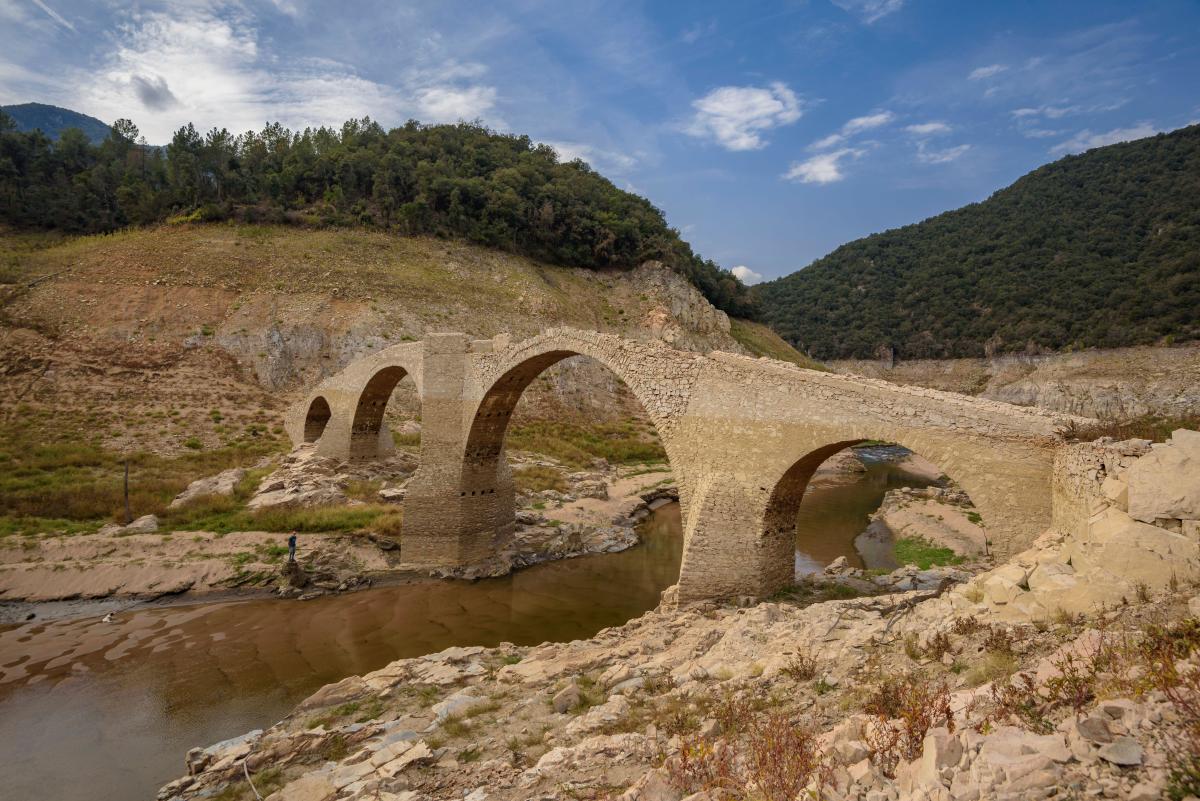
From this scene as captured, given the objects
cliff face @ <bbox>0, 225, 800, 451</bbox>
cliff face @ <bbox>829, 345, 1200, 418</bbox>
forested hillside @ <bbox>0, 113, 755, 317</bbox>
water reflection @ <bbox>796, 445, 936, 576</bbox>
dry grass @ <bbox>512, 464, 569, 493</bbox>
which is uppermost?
forested hillside @ <bbox>0, 113, 755, 317</bbox>

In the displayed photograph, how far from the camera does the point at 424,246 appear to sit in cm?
3769

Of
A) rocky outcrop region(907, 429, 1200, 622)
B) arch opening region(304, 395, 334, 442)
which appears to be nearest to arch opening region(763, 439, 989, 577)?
rocky outcrop region(907, 429, 1200, 622)

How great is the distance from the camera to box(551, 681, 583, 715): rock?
257 inches

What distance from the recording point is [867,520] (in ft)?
69.6

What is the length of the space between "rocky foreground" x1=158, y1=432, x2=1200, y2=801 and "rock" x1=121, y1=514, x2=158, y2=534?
1011 cm

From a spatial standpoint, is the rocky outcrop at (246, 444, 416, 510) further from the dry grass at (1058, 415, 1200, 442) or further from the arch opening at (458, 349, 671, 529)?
the dry grass at (1058, 415, 1200, 442)

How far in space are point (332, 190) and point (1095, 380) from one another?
5008 cm

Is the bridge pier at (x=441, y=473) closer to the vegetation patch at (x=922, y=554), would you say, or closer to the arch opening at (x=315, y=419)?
the arch opening at (x=315, y=419)

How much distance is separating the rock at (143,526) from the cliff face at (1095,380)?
31.5 metres

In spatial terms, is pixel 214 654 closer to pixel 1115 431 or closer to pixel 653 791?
pixel 653 791

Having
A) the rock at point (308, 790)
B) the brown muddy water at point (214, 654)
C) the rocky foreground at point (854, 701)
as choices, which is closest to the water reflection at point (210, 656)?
the brown muddy water at point (214, 654)

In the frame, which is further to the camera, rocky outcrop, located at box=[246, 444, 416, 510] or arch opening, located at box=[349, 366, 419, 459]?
arch opening, located at box=[349, 366, 419, 459]

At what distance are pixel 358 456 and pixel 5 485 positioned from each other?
883 cm

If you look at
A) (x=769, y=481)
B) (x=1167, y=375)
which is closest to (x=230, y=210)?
(x=769, y=481)
